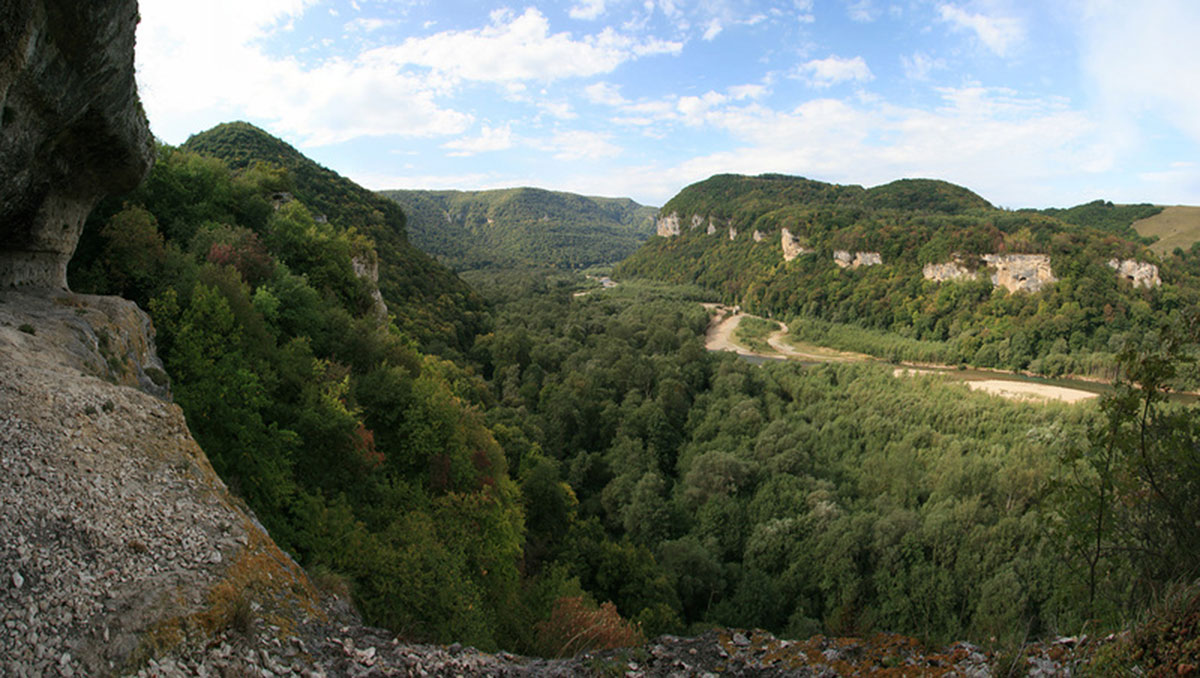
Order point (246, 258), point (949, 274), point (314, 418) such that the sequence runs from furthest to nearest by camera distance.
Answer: point (949, 274) → point (246, 258) → point (314, 418)

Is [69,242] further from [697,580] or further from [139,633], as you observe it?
[697,580]

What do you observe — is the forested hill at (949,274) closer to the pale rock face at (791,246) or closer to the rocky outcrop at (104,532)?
the pale rock face at (791,246)

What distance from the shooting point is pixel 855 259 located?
315 feet

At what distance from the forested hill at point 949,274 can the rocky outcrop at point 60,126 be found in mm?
75937

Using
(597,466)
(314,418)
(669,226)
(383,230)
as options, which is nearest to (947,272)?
(597,466)

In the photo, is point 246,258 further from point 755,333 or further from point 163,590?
point 755,333

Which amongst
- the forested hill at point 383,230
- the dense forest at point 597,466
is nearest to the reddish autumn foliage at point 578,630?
the dense forest at point 597,466

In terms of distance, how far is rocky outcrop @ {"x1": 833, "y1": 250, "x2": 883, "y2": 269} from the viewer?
93312 millimetres

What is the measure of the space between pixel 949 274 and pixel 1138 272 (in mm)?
20704

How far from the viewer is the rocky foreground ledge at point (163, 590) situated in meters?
4.86

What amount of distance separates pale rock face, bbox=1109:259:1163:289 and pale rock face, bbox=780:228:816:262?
1799 inches

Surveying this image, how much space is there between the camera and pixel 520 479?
24547mm

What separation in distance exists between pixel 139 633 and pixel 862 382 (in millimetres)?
49518

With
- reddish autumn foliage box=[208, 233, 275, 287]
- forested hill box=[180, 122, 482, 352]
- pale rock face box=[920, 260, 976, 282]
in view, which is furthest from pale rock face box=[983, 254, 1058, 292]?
reddish autumn foliage box=[208, 233, 275, 287]
